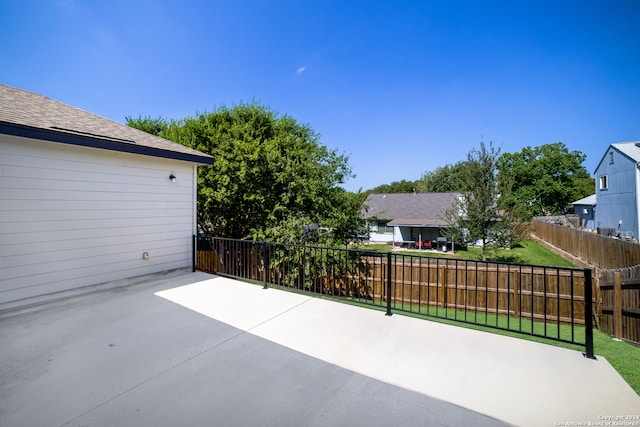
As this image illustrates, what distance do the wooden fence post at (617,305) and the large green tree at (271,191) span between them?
17.9ft

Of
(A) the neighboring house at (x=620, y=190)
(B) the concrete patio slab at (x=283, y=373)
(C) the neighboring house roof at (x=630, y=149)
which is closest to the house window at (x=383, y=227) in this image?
(A) the neighboring house at (x=620, y=190)

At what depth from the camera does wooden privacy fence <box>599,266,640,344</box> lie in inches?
182

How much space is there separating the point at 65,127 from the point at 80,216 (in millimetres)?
1448

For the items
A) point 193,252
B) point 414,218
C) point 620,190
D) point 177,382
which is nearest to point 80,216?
point 193,252

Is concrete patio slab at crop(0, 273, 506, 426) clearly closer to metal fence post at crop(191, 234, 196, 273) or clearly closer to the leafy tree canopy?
metal fence post at crop(191, 234, 196, 273)

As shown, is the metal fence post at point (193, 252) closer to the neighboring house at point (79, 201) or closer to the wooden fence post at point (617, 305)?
the neighboring house at point (79, 201)

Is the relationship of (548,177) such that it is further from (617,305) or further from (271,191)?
(271,191)

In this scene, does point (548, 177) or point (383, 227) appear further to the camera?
point (548, 177)

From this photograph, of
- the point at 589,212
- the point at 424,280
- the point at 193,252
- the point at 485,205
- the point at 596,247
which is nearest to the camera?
the point at 193,252

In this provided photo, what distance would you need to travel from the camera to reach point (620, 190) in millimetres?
15672

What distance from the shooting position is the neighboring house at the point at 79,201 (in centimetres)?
377

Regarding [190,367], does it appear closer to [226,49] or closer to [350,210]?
[350,210]

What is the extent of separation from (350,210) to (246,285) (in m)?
3.88

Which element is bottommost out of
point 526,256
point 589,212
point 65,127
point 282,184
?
point 526,256
